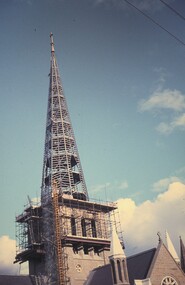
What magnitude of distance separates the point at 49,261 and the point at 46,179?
12.4m

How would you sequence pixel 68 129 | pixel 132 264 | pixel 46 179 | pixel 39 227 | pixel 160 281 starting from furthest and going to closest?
pixel 68 129
pixel 46 179
pixel 39 227
pixel 132 264
pixel 160 281

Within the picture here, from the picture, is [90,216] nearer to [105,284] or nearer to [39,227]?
[39,227]

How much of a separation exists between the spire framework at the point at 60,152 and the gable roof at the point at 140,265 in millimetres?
14758

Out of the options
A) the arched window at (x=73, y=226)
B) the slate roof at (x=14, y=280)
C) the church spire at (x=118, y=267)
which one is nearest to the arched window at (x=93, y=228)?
the arched window at (x=73, y=226)

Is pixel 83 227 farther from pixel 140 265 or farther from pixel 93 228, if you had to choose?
pixel 140 265

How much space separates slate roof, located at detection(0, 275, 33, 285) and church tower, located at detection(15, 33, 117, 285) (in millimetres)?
1419

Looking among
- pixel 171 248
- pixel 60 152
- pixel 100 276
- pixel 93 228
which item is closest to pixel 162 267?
pixel 171 248

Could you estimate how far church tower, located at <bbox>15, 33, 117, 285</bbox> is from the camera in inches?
1922

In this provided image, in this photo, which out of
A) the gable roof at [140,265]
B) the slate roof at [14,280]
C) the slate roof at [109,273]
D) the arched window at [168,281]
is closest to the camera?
the arched window at [168,281]

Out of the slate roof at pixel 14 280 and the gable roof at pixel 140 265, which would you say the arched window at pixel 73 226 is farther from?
the gable roof at pixel 140 265

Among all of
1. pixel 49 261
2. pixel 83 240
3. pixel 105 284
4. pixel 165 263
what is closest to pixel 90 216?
pixel 83 240

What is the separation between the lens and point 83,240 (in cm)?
5022

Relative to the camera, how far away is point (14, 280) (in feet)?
159

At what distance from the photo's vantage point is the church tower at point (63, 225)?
48.8 metres
